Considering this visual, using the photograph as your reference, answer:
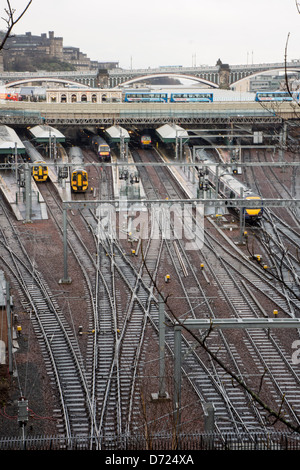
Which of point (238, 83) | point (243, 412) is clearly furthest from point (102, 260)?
point (238, 83)

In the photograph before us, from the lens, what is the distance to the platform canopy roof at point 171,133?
5425 cm

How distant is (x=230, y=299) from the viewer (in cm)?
2470

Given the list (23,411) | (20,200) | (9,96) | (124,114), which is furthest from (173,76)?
(23,411)

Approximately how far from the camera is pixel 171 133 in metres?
56.3

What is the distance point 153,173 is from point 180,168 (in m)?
2.31

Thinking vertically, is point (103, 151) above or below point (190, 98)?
below

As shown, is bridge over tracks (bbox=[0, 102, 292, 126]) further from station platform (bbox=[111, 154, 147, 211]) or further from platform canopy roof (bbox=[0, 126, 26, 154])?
station platform (bbox=[111, 154, 147, 211])

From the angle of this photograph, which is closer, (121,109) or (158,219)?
(158,219)

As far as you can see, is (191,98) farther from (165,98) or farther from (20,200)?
(20,200)

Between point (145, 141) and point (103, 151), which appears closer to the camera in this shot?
point (103, 151)

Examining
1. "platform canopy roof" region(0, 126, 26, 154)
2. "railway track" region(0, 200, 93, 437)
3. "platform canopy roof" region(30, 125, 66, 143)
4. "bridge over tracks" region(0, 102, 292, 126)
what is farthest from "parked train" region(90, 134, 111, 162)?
"railway track" region(0, 200, 93, 437)

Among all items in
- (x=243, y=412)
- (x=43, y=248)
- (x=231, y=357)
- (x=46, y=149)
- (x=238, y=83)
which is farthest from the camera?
(x=238, y=83)

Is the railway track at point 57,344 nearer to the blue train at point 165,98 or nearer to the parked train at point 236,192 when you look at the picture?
the parked train at point 236,192
